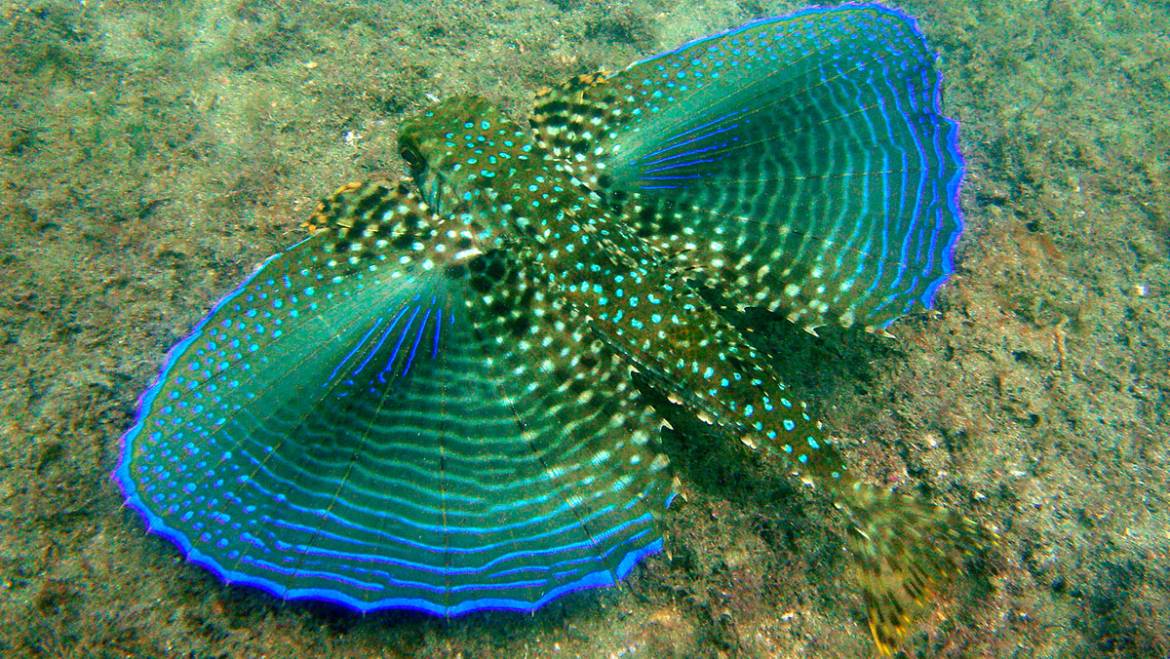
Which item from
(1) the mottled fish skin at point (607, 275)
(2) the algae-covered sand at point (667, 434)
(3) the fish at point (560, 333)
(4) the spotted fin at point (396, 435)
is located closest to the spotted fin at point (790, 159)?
(3) the fish at point (560, 333)

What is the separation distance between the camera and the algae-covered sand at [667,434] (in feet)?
9.30

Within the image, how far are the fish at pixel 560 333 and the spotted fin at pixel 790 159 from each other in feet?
0.05

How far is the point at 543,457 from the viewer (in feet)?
9.75

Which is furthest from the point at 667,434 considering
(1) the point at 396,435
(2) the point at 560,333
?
(1) the point at 396,435

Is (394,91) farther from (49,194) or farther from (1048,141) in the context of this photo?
(1048,141)

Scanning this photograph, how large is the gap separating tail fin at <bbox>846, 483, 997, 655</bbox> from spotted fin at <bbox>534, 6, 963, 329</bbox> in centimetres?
106

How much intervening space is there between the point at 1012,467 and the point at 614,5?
5.11 m

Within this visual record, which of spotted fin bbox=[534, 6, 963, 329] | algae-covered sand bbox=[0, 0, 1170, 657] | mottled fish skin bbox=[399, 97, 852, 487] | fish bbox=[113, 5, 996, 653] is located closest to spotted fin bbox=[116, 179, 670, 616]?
fish bbox=[113, 5, 996, 653]

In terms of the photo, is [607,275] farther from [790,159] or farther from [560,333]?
[790,159]

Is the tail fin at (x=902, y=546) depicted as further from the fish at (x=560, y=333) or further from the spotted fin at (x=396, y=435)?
the spotted fin at (x=396, y=435)

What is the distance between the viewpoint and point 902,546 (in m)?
2.84

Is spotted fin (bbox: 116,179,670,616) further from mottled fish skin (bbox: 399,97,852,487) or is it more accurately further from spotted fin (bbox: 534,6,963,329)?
spotted fin (bbox: 534,6,963,329)

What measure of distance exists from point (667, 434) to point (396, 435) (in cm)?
149

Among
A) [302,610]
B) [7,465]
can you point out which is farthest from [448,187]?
[7,465]
